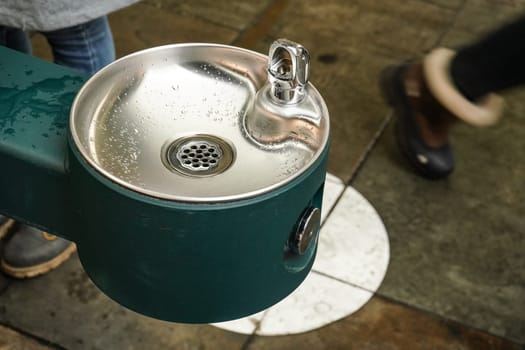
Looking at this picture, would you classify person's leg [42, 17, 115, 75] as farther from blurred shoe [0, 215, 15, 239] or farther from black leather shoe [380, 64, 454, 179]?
black leather shoe [380, 64, 454, 179]

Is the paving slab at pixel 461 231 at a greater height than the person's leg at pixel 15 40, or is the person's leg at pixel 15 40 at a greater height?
the person's leg at pixel 15 40

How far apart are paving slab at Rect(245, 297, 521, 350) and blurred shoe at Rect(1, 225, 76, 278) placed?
0.51m

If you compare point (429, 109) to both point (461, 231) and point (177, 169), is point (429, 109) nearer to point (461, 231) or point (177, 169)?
point (461, 231)

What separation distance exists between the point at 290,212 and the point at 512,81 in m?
0.90

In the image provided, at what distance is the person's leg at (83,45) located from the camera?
5.52ft

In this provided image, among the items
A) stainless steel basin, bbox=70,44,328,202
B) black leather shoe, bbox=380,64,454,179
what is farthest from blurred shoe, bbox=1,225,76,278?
black leather shoe, bbox=380,64,454,179

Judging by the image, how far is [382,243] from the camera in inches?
79.4

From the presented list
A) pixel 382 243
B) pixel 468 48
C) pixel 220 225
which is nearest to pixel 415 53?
pixel 468 48

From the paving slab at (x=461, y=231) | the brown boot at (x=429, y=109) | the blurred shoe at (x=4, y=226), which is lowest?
the paving slab at (x=461, y=231)

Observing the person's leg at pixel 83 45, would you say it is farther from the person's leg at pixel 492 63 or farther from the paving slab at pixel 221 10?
the paving slab at pixel 221 10

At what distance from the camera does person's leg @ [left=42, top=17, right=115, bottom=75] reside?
5.52 feet

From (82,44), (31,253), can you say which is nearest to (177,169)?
(82,44)

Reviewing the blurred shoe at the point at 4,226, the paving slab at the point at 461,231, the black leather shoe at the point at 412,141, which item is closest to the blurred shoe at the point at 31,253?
the blurred shoe at the point at 4,226

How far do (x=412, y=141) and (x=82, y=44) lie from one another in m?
0.99
